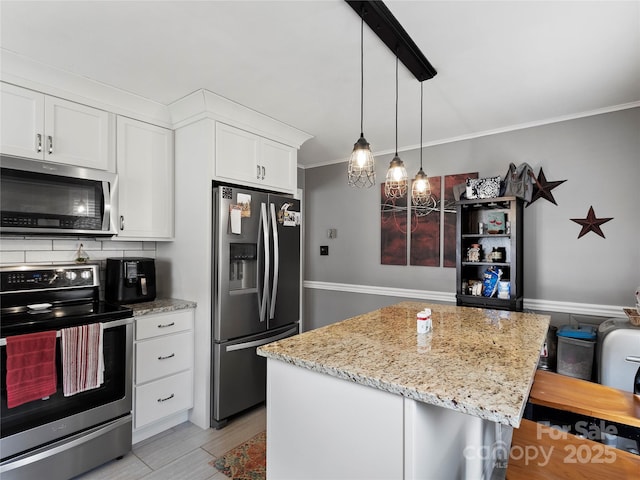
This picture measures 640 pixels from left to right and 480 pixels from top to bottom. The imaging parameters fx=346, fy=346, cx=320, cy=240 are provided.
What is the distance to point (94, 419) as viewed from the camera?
2023mm

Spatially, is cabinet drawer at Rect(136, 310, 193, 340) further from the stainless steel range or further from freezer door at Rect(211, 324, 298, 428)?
freezer door at Rect(211, 324, 298, 428)

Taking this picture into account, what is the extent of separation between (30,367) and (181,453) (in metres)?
1.03

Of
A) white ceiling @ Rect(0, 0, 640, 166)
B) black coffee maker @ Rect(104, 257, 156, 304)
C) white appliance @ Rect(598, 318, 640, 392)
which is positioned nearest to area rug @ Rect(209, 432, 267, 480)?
black coffee maker @ Rect(104, 257, 156, 304)

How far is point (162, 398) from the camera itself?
2395 mm

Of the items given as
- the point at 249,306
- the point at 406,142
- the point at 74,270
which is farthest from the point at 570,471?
the point at 406,142

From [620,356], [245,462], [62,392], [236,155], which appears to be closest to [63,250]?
[62,392]

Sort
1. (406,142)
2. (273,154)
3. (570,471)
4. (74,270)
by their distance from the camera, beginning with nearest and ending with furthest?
(570,471)
(74,270)
(273,154)
(406,142)

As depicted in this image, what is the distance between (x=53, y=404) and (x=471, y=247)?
3.16 metres

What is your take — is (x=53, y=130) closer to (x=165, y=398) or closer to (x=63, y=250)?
(x=63, y=250)

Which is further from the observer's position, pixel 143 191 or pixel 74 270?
pixel 143 191

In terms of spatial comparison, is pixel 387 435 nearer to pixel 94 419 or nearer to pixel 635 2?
pixel 94 419

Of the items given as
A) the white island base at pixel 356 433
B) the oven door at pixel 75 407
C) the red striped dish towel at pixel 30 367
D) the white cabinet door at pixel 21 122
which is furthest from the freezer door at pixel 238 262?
the white island base at pixel 356 433

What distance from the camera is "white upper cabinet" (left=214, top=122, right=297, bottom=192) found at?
2600 millimetres

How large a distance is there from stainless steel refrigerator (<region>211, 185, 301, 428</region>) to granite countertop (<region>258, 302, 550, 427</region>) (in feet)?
3.46
